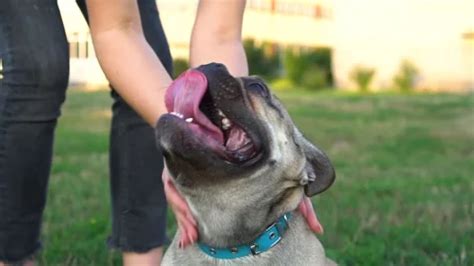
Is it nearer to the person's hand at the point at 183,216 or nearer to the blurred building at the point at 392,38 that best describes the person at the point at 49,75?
the person's hand at the point at 183,216

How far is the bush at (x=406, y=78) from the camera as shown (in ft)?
76.3

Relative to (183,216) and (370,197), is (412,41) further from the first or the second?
(183,216)

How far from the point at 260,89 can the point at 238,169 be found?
0.89 ft

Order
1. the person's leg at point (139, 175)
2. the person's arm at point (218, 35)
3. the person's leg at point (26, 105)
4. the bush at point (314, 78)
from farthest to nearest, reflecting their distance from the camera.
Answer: the bush at point (314, 78), the person's leg at point (139, 175), the person's arm at point (218, 35), the person's leg at point (26, 105)

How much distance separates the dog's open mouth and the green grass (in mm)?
1268

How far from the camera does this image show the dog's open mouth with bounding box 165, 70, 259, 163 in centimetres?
215

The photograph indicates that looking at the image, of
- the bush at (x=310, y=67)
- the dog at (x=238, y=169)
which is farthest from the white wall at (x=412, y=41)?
the dog at (x=238, y=169)

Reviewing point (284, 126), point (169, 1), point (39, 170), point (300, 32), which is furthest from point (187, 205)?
point (300, 32)

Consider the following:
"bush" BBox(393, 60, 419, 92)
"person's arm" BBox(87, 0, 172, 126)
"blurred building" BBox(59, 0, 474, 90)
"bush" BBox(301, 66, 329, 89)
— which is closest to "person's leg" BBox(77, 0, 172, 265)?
"person's arm" BBox(87, 0, 172, 126)

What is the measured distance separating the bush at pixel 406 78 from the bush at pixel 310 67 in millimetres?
2156

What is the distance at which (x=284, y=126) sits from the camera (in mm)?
2389

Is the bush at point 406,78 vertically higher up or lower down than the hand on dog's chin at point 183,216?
lower down

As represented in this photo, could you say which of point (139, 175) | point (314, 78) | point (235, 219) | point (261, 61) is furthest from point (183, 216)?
point (261, 61)

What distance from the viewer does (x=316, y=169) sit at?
96.7 inches
